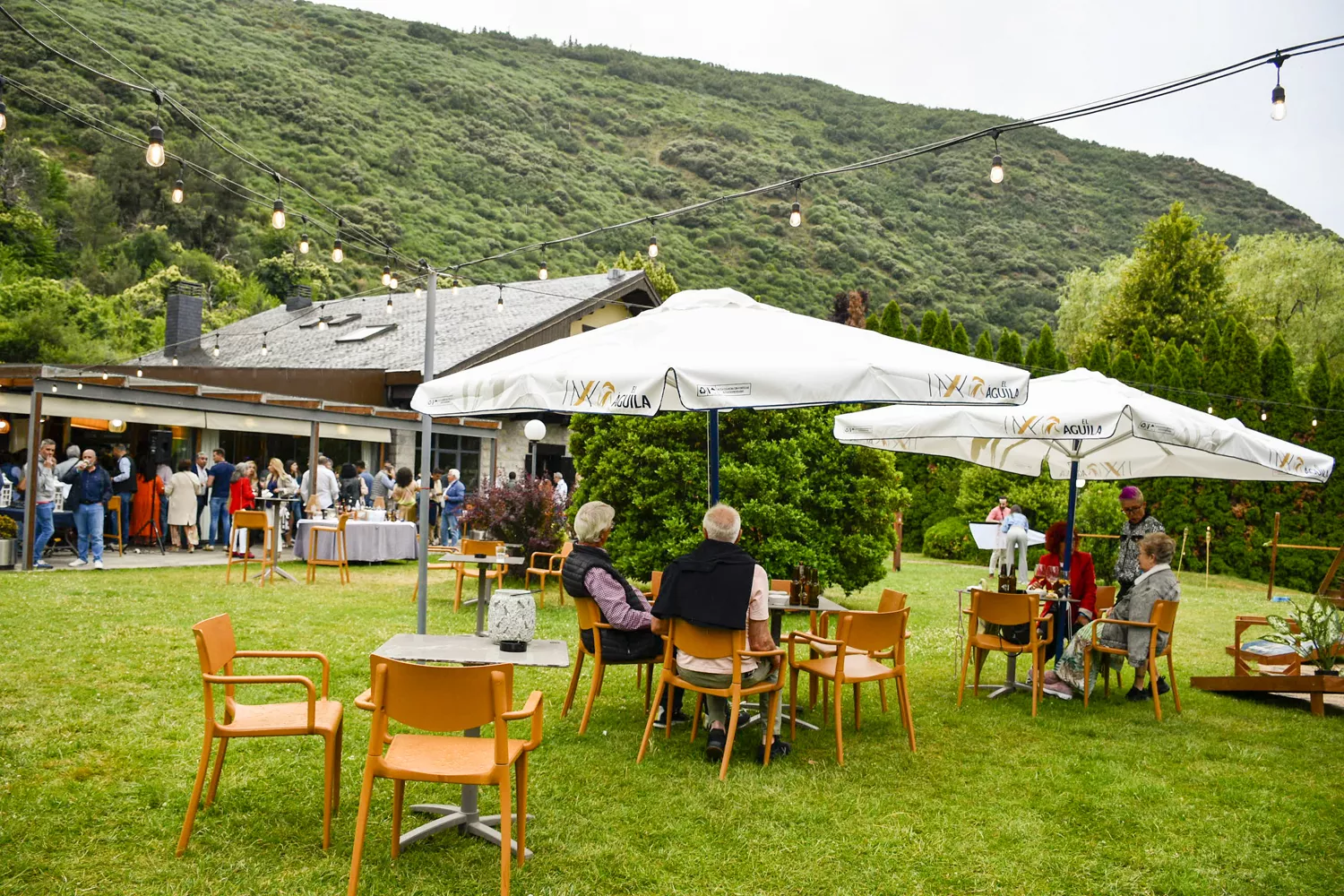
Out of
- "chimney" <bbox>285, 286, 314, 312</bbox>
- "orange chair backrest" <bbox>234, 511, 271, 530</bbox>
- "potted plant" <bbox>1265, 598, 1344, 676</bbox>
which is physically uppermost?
"chimney" <bbox>285, 286, 314, 312</bbox>

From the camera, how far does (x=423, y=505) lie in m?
7.43

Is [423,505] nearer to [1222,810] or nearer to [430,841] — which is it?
[430,841]

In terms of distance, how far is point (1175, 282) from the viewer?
30.8 m

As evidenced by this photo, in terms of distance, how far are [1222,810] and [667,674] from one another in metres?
2.76

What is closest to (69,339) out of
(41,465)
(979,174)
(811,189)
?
(41,465)

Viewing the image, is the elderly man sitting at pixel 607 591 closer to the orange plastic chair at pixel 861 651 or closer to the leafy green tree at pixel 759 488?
the orange plastic chair at pixel 861 651

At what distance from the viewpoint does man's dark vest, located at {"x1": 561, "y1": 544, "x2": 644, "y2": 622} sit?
5.32m

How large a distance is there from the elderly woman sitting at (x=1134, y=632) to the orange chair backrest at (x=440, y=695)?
16.0 feet

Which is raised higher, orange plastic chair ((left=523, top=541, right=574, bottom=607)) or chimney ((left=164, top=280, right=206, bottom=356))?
chimney ((left=164, top=280, right=206, bottom=356))

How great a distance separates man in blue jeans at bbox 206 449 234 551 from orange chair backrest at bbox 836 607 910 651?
13680mm

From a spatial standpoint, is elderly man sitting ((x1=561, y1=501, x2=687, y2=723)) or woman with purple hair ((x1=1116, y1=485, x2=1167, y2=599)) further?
woman with purple hair ((x1=1116, y1=485, x2=1167, y2=599))

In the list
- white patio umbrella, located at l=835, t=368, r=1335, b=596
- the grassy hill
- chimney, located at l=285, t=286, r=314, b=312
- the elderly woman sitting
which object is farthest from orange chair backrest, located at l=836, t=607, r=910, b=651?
the grassy hill

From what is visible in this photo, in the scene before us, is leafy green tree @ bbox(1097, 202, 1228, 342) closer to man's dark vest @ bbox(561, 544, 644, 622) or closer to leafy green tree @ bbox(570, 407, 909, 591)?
leafy green tree @ bbox(570, 407, 909, 591)

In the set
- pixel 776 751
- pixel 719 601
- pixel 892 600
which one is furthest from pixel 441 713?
pixel 892 600
